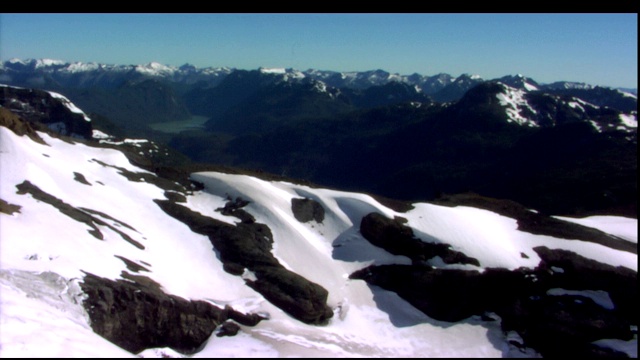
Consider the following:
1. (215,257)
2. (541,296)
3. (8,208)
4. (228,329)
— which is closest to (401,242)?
(541,296)

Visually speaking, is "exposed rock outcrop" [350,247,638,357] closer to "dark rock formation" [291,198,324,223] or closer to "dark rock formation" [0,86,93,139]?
"dark rock formation" [291,198,324,223]

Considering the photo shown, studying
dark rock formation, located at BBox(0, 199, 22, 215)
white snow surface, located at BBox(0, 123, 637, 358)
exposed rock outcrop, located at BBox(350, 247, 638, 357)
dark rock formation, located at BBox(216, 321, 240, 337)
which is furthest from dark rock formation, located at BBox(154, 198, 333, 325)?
dark rock formation, located at BBox(0, 199, 22, 215)

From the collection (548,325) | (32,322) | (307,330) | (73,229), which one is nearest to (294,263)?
(307,330)

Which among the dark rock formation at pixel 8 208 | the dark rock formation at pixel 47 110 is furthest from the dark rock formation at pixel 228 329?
the dark rock formation at pixel 47 110

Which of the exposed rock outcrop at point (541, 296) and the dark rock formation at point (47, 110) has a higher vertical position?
the dark rock formation at point (47, 110)

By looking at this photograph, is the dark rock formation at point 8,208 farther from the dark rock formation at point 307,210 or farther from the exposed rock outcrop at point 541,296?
the exposed rock outcrop at point 541,296
